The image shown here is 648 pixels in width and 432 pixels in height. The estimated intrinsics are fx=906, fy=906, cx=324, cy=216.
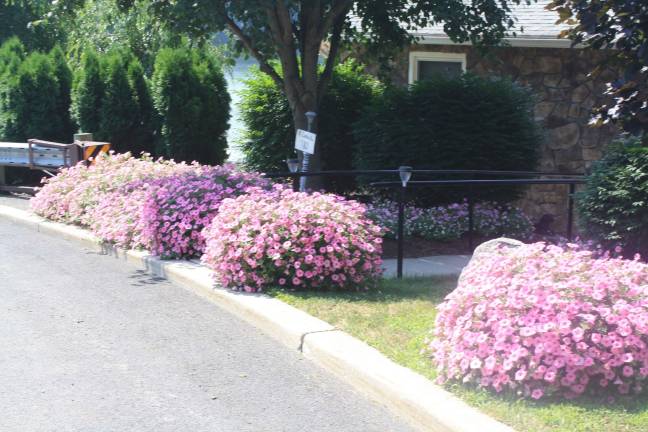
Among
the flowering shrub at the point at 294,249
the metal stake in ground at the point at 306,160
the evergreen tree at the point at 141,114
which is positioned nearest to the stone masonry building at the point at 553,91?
the metal stake in ground at the point at 306,160

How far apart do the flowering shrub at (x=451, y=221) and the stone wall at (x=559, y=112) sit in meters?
1.94

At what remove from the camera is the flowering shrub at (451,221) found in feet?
35.9

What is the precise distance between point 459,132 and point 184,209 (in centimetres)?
411

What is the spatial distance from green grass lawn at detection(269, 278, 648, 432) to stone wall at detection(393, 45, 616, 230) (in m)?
5.51

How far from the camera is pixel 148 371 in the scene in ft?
20.1

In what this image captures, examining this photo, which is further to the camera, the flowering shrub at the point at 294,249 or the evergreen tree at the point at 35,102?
the evergreen tree at the point at 35,102

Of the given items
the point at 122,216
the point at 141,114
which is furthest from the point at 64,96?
the point at 122,216

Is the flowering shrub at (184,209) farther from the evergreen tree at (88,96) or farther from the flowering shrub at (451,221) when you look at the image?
the evergreen tree at (88,96)

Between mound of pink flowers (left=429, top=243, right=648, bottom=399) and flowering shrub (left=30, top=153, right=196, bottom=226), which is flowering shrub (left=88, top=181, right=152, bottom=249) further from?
mound of pink flowers (left=429, top=243, right=648, bottom=399)

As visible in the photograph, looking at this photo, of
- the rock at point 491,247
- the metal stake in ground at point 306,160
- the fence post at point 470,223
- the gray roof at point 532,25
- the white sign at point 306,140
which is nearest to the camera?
the rock at point 491,247

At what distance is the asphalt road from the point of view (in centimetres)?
525

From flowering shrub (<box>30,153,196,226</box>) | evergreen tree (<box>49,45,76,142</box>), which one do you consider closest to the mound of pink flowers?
flowering shrub (<box>30,153,196,226</box>)

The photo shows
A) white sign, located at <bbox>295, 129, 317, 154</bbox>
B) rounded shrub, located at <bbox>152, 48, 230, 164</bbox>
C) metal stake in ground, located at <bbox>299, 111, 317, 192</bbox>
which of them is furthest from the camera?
rounded shrub, located at <bbox>152, 48, 230, 164</bbox>

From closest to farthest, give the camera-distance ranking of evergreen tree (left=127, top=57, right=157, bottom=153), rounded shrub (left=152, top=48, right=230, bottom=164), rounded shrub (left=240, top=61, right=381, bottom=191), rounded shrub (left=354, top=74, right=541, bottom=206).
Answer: rounded shrub (left=354, top=74, right=541, bottom=206)
rounded shrub (left=240, top=61, right=381, bottom=191)
rounded shrub (left=152, top=48, right=230, bottom=164)
evergreen tree (left=127, top=57, right=157, bottom=153)
